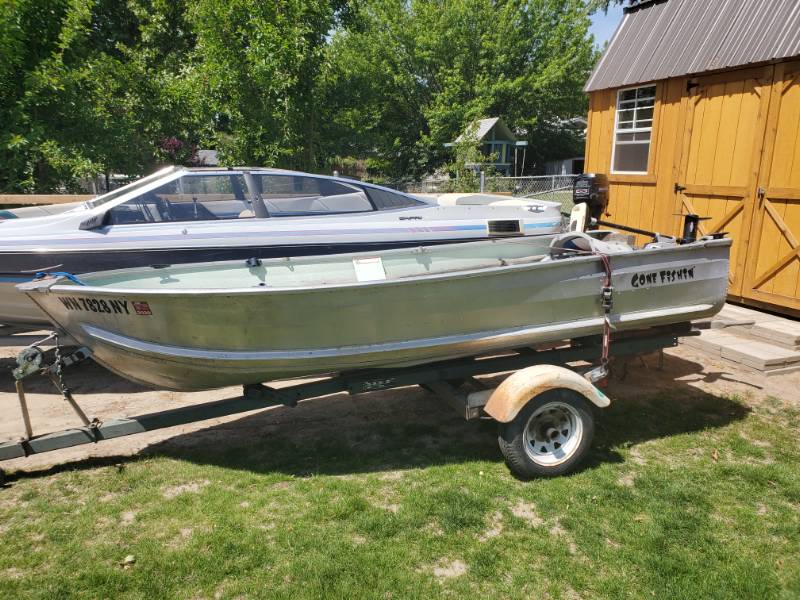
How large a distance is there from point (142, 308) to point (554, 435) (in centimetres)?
291

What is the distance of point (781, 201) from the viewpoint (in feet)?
22.0

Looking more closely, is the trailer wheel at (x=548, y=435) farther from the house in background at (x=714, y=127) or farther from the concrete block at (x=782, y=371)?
the house in background at (x=714, y=127)

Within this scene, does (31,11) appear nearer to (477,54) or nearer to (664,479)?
(664,479)

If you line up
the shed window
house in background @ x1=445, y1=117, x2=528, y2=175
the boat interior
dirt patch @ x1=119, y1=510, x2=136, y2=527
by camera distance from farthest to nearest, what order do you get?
house in background @ x1=445, y1=117, x2=528, y2=175, the shed window, the boat interior, dirt patch @ x1=119, y1=510, x2=136, y2=527

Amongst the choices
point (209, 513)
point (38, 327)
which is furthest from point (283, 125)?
point (209, 513)

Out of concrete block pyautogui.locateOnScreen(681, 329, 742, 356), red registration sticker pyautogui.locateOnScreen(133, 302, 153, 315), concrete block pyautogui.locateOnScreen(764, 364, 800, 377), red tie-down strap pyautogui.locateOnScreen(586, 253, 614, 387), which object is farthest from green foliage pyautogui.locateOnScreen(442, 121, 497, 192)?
red registration sticker pyautogui.locateOnScreen(133, 302, 153, 315)

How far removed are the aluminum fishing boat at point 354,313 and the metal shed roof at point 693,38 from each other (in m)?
4.05

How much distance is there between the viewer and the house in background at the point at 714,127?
21.8 ft

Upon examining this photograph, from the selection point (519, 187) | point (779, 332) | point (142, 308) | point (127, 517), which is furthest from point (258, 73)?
point (519, 187)

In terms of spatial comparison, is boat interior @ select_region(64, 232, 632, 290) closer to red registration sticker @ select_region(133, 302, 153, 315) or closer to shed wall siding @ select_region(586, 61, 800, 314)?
red registration sticker @ select_region(133, 302, 153, 315)

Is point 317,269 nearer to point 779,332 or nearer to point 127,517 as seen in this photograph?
point 127,517

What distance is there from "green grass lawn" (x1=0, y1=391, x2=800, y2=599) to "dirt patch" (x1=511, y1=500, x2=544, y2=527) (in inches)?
0.6

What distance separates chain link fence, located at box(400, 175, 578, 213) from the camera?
52.0 ft

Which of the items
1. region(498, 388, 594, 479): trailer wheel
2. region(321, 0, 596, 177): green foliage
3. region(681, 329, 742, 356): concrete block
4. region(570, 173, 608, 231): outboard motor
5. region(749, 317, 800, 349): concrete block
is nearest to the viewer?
region(498, 388, 594, 479): trailer wheel
